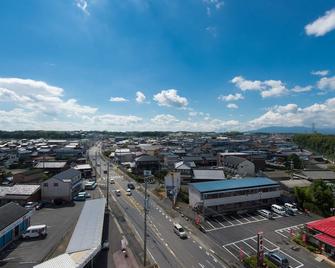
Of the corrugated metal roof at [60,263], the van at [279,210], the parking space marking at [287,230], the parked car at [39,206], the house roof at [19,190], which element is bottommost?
the parking space marking at [287,230]

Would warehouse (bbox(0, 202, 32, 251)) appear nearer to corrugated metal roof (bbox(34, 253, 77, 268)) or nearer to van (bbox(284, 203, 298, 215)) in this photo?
corrugated metal roof (bbox(34, 253, 77, 268))

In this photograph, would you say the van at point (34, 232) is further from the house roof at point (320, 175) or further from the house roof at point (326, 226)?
the house roof at point (320, 175)

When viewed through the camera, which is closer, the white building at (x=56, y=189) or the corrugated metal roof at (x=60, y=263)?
the corrugated metal roof at (x=60, y=263)

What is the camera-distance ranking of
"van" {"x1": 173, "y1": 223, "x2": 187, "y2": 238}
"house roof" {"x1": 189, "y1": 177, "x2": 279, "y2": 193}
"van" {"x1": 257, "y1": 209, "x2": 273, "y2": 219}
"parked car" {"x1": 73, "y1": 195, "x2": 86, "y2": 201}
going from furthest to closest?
"parked car" {"x1": 73, "y1": 195, "x2": 86, "y2": 201} → "house roof" {"x1": 189, "y1": 177, "x2": 279, "y2": 193} → "van" {"x1": 257, "y1": 209, "x2": 273, "y2": 219} → "van" {"x1": 173, "y1": 223, "x2": 187, "y2": 238}

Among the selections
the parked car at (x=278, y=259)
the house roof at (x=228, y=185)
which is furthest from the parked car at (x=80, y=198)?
the parked car at (x=278, y=259)

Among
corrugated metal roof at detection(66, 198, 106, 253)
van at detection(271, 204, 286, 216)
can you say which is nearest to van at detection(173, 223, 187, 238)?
corrugated metal roof at detection(66, 198, 106, 253)

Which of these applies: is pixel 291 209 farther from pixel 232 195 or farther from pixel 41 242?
pixel 41 242
